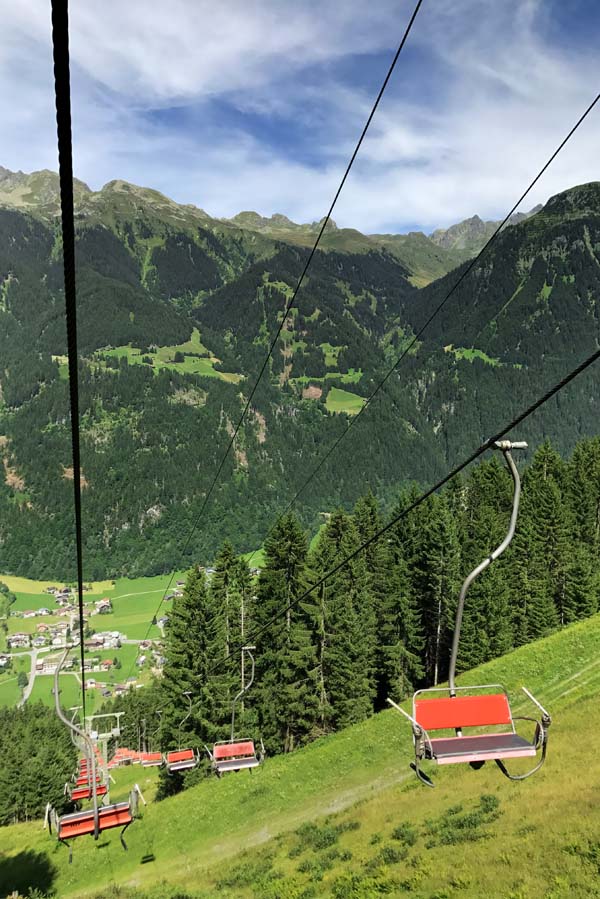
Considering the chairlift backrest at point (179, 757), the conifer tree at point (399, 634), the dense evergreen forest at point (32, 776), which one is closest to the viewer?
the chairlift backrest at point (179, 757)

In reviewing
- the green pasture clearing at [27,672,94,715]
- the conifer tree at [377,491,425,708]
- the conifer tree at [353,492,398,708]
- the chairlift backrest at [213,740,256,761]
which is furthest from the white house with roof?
the chairlift backrest at [213,740,256,761]

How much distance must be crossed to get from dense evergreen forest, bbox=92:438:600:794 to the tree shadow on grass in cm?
1375

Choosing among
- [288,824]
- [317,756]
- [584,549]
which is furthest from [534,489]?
[288,824]

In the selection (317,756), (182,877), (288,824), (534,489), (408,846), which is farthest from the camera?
(534,489)

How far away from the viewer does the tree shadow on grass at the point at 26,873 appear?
1275 inches

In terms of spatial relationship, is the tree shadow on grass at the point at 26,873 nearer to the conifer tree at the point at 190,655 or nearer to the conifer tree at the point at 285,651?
the conifer tree at the point at 190,655

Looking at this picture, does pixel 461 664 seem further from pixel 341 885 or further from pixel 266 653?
pixel 341 885

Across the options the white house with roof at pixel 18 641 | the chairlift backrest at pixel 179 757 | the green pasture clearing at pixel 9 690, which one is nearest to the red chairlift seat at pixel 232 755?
the chairlift backrest at pixel 179 757

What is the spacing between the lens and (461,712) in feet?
32.6

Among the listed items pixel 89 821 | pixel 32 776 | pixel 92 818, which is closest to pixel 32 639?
pixel 32 776

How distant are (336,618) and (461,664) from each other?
40.2 ft

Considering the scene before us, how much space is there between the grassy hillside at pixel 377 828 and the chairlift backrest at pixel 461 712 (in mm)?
7191

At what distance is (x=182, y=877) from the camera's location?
26484 mm

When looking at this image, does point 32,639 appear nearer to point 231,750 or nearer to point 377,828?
point 231,750
